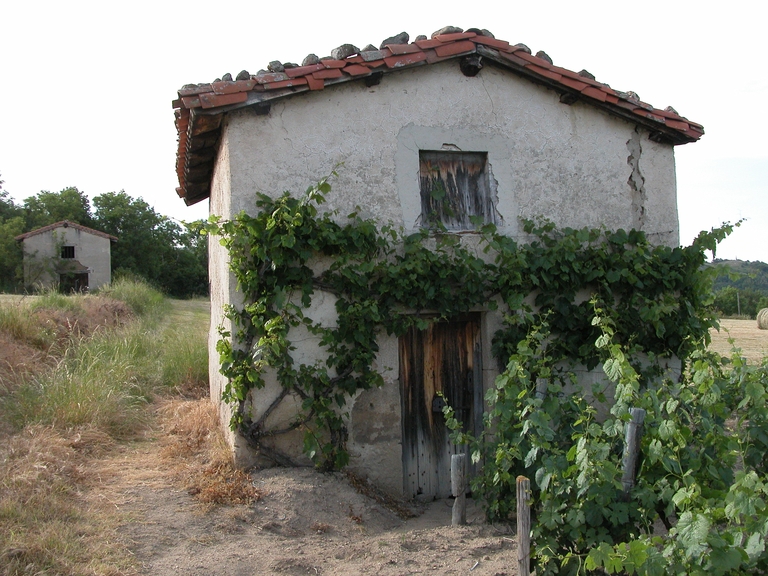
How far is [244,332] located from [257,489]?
1493mm

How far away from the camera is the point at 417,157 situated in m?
6.91

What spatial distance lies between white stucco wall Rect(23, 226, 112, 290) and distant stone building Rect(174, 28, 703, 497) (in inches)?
1178

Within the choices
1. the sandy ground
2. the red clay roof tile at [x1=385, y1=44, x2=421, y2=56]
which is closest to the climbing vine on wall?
the sandy ground

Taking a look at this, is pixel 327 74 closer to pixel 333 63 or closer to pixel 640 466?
pixel 333 63

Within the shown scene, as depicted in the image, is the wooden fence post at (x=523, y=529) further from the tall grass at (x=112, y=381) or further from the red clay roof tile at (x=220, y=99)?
the tall grass at (x=112, y=381)

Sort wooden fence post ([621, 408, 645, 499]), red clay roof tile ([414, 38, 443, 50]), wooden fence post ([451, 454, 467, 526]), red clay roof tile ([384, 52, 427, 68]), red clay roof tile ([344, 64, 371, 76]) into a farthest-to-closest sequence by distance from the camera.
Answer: red clay roof tile ([414, 38, 443, 50]), red clay roof tile ([384, 52, 427, 68]), red clay roof tile ([344, 64, 371, 76]), wooden fence post ([451, 454, 467, 526]), wooden fence post ([621, 408, 645, 499])

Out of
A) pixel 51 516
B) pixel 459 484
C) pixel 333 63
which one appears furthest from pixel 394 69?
pixel 51 516

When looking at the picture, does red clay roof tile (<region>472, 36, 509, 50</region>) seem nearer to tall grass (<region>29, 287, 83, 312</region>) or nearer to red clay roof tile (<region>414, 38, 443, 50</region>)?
red clay roof tile (<region>414, 38, 443, 50</region>)

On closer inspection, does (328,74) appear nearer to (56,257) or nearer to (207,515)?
(207,515)

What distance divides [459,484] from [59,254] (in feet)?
112

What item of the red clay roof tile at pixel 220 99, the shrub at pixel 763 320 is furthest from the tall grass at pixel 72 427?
the shrub at pixel 763 320

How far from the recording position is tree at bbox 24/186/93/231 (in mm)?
43938

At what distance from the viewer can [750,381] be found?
4.12m

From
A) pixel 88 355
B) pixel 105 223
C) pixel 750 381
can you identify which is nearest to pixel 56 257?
pixel 105 223
